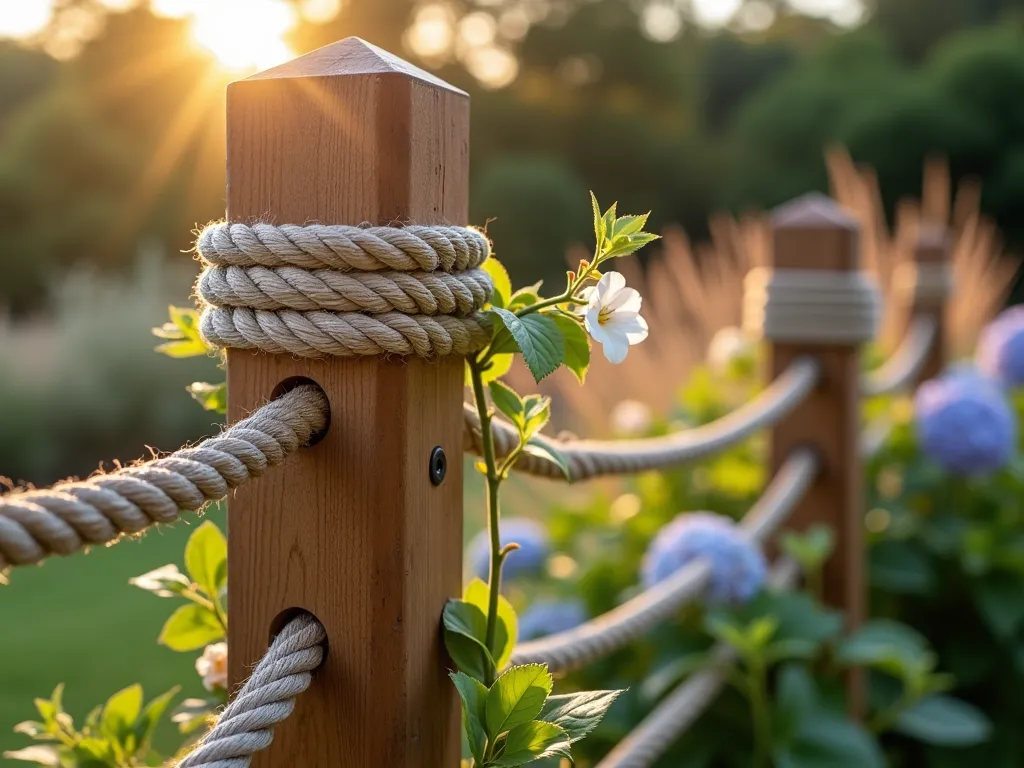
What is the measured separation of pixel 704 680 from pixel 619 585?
0.45 meters

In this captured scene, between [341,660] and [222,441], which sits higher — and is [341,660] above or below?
below

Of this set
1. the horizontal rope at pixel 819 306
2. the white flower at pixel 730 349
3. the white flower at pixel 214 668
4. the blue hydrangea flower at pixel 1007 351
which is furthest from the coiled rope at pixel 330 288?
the blue hydrangea flower at pixel 1007 351

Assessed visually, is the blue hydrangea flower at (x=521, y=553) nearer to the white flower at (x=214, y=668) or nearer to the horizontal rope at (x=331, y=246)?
the white flower at (x=214, y=668)

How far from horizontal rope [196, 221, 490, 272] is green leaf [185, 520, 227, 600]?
0.63 ft

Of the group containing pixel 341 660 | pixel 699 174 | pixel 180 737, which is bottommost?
pixel 180 737

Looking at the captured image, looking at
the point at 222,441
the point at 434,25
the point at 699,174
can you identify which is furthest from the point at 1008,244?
the point at 222,441

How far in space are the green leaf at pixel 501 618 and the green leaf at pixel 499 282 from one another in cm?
16

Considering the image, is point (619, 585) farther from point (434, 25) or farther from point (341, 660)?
point (434, 25)

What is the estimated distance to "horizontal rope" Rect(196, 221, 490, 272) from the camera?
1.56ft

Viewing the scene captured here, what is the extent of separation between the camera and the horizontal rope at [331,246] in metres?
0.48

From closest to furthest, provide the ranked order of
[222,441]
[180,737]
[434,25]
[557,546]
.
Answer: [222,441] → [557,546] → [180,737] → [434,25]

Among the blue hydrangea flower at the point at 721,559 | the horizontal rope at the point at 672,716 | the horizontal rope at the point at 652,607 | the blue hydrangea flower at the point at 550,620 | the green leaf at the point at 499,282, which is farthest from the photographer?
the blue hydrangea flower at the point at 550,620

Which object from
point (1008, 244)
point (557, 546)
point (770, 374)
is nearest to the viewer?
point (770, 374)

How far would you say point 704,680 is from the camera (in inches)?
42.4
